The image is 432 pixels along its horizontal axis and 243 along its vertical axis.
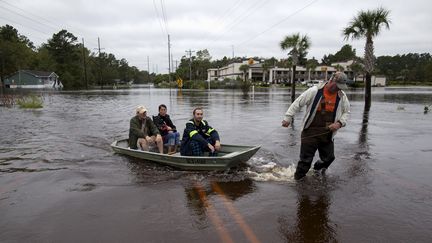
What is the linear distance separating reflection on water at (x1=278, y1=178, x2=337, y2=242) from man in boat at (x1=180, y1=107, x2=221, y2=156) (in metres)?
2.18

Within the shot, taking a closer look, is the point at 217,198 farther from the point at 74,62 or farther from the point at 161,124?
the point at 74,62

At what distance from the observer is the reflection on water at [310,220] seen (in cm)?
476

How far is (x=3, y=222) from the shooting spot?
5.28m

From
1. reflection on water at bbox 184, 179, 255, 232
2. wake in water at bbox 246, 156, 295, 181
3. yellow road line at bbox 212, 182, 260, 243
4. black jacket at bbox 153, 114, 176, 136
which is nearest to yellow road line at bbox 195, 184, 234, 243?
reflection on water at bbox 184, 179, 255, 232

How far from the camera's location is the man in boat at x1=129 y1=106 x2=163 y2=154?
904 centimetres

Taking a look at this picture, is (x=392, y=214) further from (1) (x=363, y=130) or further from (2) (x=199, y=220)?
(1) (x=363, y=130)

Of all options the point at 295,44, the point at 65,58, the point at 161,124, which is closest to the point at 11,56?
the point at 65,58

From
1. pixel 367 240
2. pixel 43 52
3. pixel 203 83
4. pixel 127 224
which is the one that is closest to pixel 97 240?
pixel 127 224

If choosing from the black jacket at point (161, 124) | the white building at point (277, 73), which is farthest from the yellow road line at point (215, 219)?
the white building at point (277, 73)

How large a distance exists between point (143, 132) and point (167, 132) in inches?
30.9

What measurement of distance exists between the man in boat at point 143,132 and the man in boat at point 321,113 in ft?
12.9

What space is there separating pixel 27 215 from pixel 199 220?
274 cm

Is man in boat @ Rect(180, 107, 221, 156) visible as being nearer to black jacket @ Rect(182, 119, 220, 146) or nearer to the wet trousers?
black jacket @ Rect(182, 119, 220, 146)

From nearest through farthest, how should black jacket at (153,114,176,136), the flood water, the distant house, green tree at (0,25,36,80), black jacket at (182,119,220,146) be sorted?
the flood water, black jacket at (182,119,220,146), black jacket at (153,114,176,136), green tree at (0,25,36,80), the distant house
